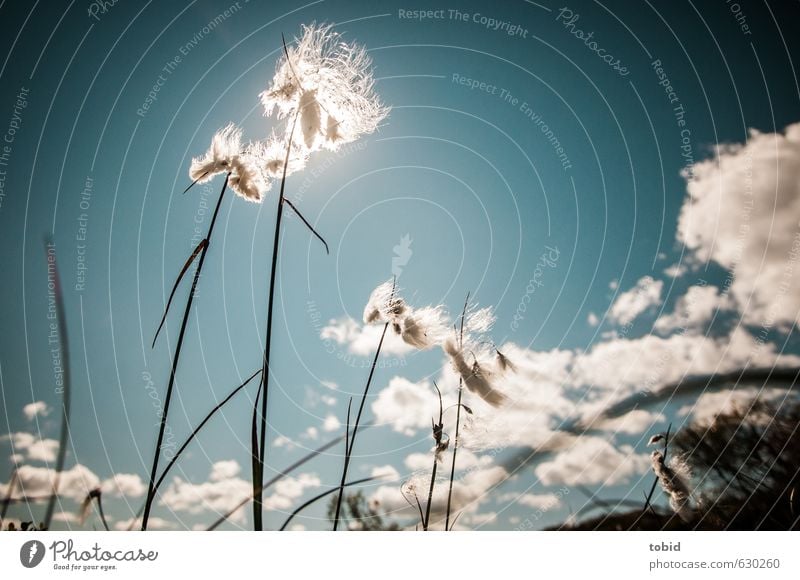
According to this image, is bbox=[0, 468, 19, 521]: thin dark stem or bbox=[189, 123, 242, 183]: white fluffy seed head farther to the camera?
bbox=[189, 123, 242, 183]: white fluffy seed head

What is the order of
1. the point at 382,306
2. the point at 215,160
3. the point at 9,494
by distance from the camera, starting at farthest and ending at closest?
the point at 382,306
the point at 215,160
the point at 9,494

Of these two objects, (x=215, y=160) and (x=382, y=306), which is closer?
(x=215, y=160)

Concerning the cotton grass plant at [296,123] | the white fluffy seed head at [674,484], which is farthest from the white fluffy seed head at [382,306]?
the white fluffy seed head at [674,484]

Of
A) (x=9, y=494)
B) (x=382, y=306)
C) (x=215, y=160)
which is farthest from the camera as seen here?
(x=382, y=306)

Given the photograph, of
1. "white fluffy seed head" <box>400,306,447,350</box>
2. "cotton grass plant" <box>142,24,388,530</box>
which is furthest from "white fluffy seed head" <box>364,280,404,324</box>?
"cotton grass plant" <box>142,24,388,530</box>

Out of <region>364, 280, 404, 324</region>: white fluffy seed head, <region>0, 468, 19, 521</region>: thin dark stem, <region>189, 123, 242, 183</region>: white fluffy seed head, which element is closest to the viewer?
<region>0, 468, 19, 521</region>: thin dark stem

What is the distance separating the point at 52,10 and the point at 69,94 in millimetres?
572

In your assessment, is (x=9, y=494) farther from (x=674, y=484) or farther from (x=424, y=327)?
(x=674, y=484)

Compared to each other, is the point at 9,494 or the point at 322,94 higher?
the point at 322,94
